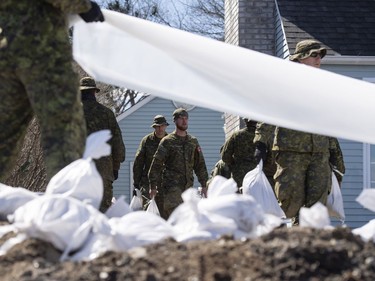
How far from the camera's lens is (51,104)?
5691mm

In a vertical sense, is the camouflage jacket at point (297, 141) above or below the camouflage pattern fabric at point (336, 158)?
above

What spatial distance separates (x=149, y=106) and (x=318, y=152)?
25.0 m

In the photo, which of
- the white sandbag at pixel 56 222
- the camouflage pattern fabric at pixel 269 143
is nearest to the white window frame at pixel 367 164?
the camouflage pattern fabric at pixel 269 143

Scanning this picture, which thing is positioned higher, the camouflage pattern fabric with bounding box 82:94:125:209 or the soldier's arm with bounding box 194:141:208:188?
the camouflage pattern fabric with bounding box 82:94:125:209

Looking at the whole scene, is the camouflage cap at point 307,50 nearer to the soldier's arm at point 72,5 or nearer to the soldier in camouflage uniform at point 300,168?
the soldier in camouflage uniform at point 300,168

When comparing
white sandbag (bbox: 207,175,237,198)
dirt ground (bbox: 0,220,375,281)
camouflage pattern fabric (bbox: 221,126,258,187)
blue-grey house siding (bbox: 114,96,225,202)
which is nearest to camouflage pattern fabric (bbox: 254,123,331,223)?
camouflage pattern fabric (bbox: 221,126,258,187)

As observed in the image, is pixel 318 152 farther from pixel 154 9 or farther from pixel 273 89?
pixel 154 9

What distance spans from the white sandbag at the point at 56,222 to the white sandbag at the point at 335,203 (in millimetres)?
6049

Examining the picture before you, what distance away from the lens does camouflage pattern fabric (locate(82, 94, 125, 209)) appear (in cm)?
1109

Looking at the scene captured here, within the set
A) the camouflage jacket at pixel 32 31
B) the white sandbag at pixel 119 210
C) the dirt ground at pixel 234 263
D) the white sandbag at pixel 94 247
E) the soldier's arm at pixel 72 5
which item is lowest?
the white sandbag at pixel 119 210

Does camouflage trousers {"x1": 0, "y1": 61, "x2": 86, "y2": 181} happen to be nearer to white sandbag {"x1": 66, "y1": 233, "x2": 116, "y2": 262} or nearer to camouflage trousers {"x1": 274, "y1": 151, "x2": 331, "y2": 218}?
white sandbag {"x1": 66, "y1": 233, "x2": 116, "y2": 262}

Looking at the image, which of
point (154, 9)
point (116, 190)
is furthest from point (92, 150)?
point (154, 9)

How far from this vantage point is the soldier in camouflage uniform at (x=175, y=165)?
558 inches

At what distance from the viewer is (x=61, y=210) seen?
434 centimetres
